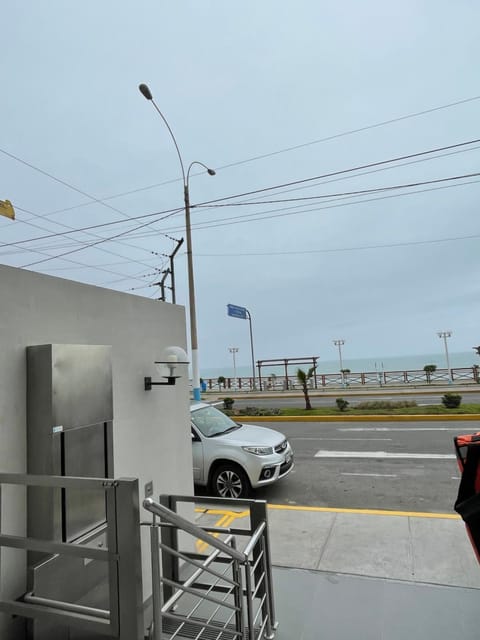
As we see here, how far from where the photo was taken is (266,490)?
262 inches

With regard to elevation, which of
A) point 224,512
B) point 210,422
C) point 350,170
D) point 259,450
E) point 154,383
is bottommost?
point 224,512

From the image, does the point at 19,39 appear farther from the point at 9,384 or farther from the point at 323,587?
the point at 323,587

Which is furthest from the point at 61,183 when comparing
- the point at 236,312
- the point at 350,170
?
the point at 236,312

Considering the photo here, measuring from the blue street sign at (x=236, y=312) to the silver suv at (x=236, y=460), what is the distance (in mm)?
18185

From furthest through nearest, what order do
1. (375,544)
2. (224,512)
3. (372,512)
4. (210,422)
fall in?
(210,422) < (224,512) < (372,512) < (375,544)

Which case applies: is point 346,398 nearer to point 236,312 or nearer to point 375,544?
point 236,312

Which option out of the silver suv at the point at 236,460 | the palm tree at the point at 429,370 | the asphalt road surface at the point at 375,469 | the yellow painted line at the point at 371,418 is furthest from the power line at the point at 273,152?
the palm tree at the point at 429,370

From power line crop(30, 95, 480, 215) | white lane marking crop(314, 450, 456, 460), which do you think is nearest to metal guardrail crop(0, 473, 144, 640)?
white lane marking crop(314, 450, 456, 460)

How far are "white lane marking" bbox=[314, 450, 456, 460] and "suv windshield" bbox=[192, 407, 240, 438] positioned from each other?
290cm

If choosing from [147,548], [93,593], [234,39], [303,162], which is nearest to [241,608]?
[93,593]

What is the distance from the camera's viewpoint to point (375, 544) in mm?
4293

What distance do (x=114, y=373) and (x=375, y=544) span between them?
346cm

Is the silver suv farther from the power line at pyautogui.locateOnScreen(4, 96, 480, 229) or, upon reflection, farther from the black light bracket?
the power line at pyautogui.locateOnScreen(4, 96, 480, 229)

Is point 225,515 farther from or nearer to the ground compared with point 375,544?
nearer to the ground
